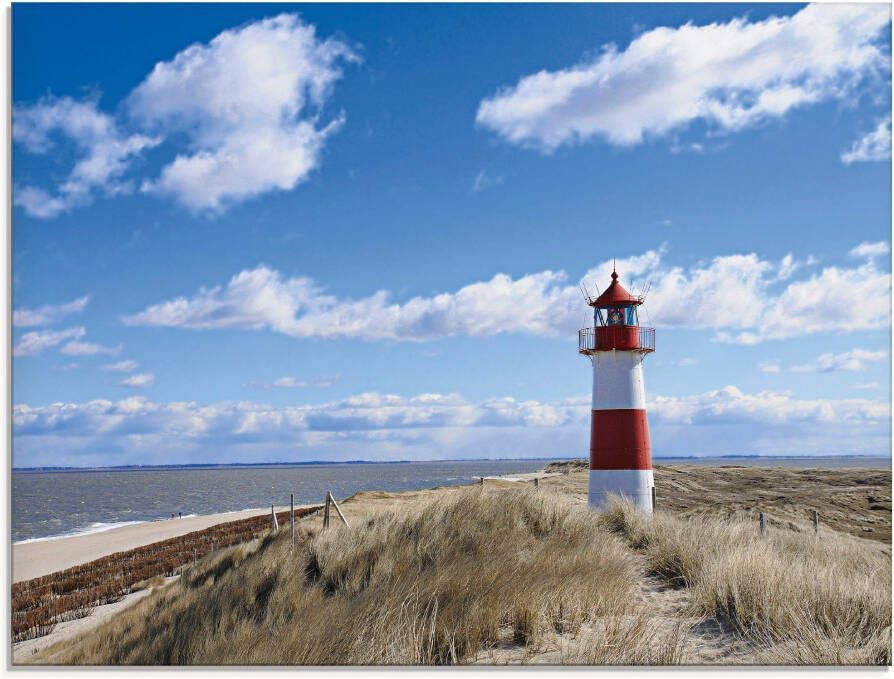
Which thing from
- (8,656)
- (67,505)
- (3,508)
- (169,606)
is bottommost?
(67,505)

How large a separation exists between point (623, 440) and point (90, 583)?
1146 centimetres

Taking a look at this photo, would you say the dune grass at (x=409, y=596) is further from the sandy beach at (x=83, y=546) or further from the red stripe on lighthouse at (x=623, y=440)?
the sandy beach at (x=83, y=546)

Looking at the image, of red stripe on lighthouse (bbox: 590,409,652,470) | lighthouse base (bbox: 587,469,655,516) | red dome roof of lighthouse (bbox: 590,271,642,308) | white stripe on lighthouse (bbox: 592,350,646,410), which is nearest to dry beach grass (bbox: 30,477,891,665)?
lighthouse base (bbox: 587,469,655,516)

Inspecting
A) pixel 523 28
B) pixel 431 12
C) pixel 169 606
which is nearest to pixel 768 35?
pixel 523 28

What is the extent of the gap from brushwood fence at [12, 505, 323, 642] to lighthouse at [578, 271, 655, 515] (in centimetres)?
798

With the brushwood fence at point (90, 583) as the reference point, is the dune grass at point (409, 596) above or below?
above

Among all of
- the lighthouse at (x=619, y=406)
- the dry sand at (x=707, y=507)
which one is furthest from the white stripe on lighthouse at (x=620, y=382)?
the dry sand at (x=707, y=507)

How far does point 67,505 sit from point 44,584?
42622 millimetres

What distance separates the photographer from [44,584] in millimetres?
15719

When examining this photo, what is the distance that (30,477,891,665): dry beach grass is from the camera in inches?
179

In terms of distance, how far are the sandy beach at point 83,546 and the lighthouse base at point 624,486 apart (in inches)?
572

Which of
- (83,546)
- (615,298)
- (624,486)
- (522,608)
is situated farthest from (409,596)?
(83,546)

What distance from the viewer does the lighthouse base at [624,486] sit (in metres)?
10.9

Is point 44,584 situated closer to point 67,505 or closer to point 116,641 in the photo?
point 116,641
